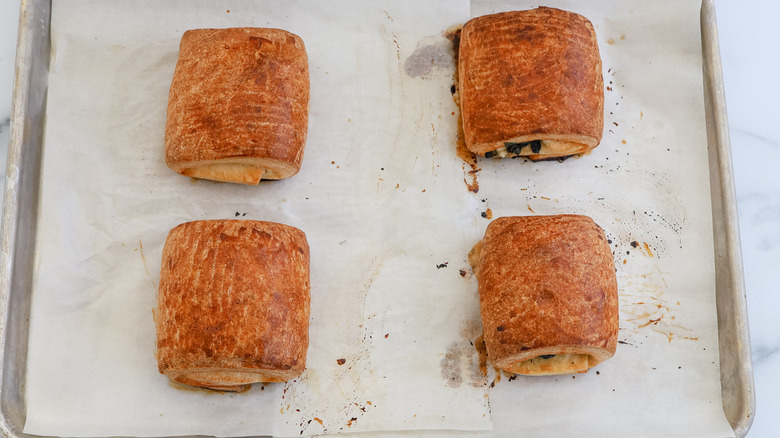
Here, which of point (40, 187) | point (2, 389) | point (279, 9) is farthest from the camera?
point (279, 9)

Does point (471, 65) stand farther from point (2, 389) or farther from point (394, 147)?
point (2, 389)

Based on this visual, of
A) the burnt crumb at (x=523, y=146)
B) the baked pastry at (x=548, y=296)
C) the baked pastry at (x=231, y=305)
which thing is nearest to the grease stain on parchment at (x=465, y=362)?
the baked pastry at (x=548, y=296)

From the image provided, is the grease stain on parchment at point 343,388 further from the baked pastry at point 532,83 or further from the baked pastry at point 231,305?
the baked pastry at point 532,83

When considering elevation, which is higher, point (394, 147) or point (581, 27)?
point (581, 27)

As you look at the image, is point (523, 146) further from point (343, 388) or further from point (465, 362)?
point (343, 388)

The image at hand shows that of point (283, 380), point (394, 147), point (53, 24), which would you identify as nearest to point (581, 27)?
point (394, 147)

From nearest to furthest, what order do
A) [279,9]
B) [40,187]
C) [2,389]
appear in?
[2,389], [40,187], [279,9]

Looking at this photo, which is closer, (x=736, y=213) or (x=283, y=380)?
(x=283, y=380)
